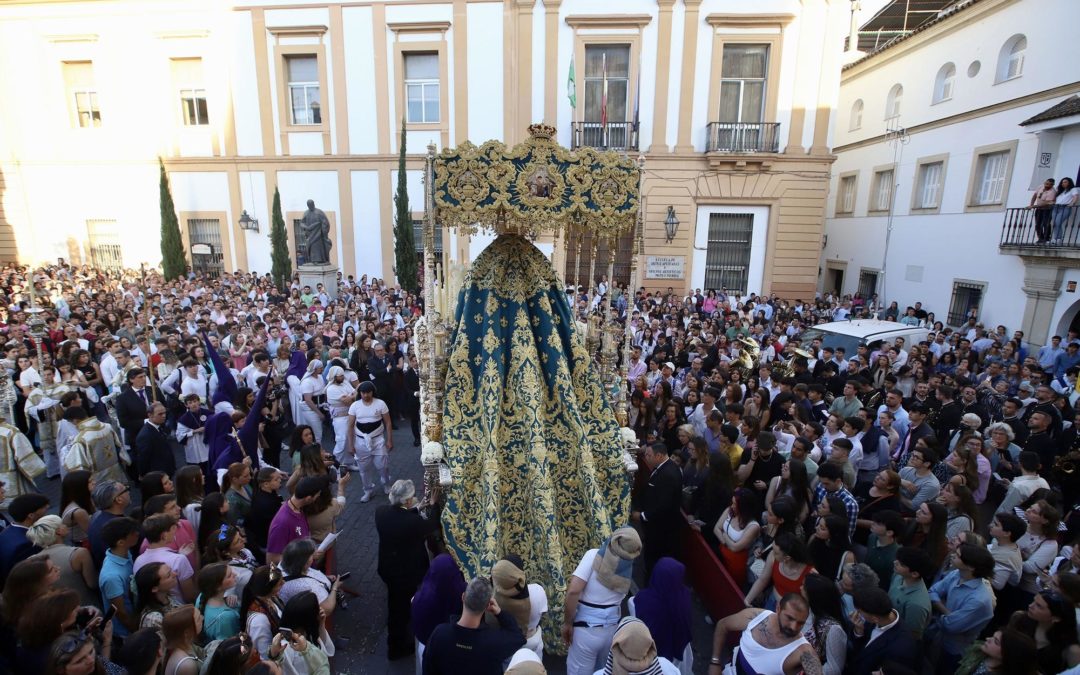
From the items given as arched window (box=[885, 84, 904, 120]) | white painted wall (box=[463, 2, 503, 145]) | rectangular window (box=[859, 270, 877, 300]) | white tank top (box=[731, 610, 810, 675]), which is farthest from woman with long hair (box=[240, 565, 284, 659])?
arched window (box=[885, 84, 904, 120])

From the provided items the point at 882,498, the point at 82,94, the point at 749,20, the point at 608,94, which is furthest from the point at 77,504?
the point at 82,94

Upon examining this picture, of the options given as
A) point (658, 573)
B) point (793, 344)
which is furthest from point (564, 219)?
point (793, 344)

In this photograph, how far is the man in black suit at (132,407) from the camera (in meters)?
6.54

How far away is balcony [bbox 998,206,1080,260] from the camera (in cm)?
1159

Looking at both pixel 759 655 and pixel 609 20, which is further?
pixel 609 20

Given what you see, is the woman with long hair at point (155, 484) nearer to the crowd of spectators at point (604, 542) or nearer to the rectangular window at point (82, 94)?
the crowd of spectators at point (604, 542)

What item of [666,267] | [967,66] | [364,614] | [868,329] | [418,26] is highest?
[418,26]

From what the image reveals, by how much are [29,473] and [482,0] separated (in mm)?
17405

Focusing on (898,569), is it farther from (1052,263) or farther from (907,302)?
(907,302)

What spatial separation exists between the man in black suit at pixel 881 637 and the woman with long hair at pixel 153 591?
157 inches

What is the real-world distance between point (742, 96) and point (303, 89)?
14.5 m

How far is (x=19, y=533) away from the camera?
3.65 metres

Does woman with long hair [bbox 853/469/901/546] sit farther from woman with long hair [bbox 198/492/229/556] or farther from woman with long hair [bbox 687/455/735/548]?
woman with long hair [bbox 198/492/229/556]

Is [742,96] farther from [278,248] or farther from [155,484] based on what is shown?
[155,484]
